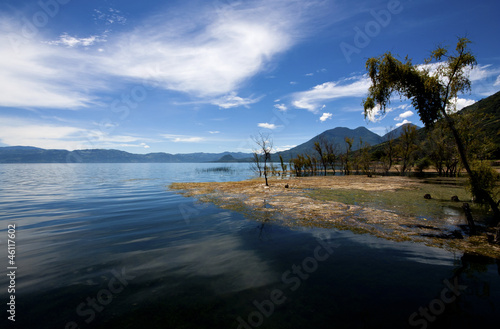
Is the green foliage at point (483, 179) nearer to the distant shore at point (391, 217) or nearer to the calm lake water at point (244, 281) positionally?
the distant shore at point (391, 217)

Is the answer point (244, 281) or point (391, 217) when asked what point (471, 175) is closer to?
point (391, 217)

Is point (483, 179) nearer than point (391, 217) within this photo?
Yes

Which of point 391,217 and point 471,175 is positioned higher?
point 471,175

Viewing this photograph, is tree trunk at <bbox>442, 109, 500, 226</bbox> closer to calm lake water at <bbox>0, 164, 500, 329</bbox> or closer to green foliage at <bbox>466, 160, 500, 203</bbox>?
green foliage at <bbox>466, 160, 500, 203</bbox>

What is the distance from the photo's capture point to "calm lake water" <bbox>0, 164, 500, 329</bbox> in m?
6.06

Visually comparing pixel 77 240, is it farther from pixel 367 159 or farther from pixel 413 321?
pixel 367 159

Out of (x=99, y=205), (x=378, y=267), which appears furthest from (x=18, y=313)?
(x=99, y=205)

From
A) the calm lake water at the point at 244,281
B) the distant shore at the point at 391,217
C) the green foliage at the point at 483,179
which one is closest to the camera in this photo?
the calm lake water at the point at 244,281

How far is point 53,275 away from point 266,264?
9162mm

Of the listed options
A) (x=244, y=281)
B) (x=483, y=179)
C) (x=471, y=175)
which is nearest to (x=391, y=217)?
(x=471, y=175)

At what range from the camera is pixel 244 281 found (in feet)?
26.4

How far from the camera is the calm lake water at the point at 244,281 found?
6.06 meters

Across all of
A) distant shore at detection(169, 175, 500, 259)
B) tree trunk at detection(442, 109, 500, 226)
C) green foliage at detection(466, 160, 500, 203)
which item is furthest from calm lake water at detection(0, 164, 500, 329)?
green foliage at detection(466, 160, 500, 203)

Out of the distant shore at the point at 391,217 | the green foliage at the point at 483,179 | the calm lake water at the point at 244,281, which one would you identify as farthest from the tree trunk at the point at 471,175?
the calm lake water at the point at 244,281
